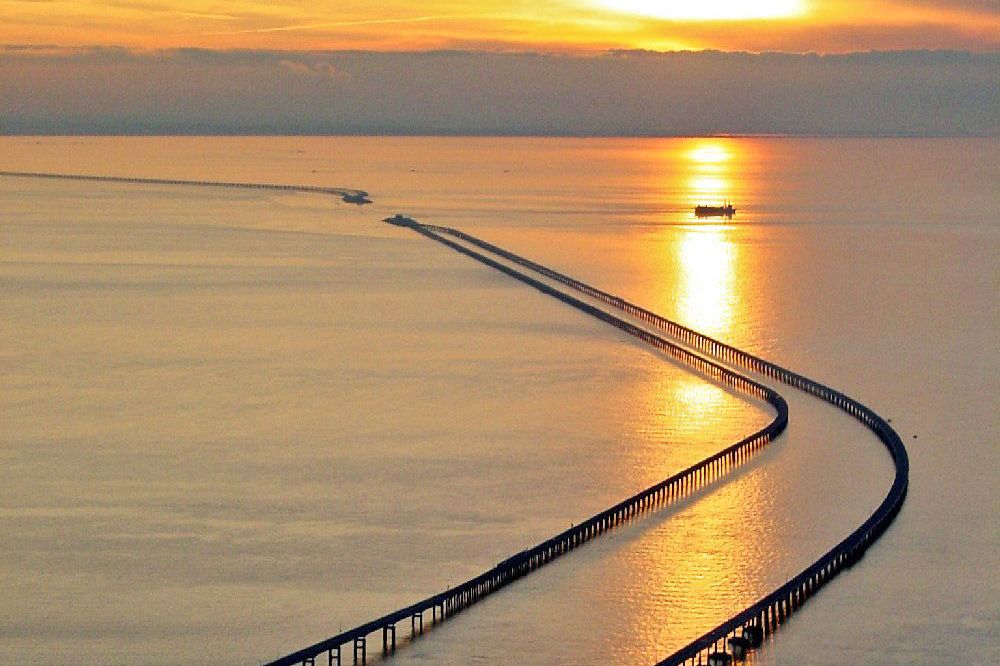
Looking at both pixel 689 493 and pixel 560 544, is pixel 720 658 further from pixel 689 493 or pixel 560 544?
pixel 689 493

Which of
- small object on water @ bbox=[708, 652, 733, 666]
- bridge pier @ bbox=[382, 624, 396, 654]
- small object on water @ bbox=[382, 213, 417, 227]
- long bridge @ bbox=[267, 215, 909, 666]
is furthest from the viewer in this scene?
small object on water @ bbox=[382, 213, 417, 227]

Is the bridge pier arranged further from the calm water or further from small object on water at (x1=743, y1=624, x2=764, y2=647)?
small object on water at (x1=743, y1=624, x2=764, y2=647)

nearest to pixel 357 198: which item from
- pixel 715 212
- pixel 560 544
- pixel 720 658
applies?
pixel 715 212

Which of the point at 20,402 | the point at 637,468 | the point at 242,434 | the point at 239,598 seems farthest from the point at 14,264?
the point at 239,598

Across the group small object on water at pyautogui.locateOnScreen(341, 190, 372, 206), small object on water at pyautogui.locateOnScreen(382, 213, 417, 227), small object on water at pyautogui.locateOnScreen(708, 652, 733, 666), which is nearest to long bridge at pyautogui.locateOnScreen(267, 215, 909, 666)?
small object on water at pyautogui.locateOnScreen(708, 652, 733, 666)

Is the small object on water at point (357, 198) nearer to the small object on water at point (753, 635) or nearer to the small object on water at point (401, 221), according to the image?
the small object on water at point (401, 221)
